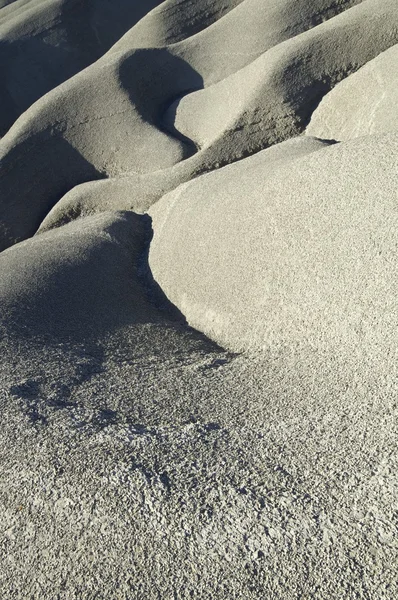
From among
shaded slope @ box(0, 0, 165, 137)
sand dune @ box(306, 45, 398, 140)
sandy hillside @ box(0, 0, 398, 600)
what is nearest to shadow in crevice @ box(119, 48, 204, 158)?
sandy hillside @ box(0, 0, 398, 600)

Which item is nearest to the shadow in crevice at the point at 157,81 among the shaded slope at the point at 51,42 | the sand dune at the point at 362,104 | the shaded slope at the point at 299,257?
the sand dune at the point at 362,104

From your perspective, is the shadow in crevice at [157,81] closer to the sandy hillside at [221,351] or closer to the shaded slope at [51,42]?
the sandy hillside at [221,351]

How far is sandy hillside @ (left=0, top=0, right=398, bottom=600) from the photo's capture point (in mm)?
2146

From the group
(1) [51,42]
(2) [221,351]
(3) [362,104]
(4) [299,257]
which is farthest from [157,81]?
(2) [221,351]

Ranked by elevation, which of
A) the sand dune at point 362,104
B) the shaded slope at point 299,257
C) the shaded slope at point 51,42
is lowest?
the sand dune at point 362,104

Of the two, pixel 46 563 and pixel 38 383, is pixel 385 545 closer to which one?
pixel 46 563

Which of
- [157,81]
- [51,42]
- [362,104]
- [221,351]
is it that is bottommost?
[362,104]

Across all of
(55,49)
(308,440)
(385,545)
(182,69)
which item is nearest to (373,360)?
(308,440)

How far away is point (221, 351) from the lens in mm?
3748

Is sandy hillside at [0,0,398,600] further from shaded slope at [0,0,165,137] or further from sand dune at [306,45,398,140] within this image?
shaded slope at [0,0,165,137]

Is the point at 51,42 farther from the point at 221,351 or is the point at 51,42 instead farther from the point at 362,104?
the point at 221,351

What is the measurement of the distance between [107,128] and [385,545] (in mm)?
6802

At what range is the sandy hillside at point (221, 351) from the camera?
2146 mm

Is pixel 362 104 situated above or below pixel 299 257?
below
